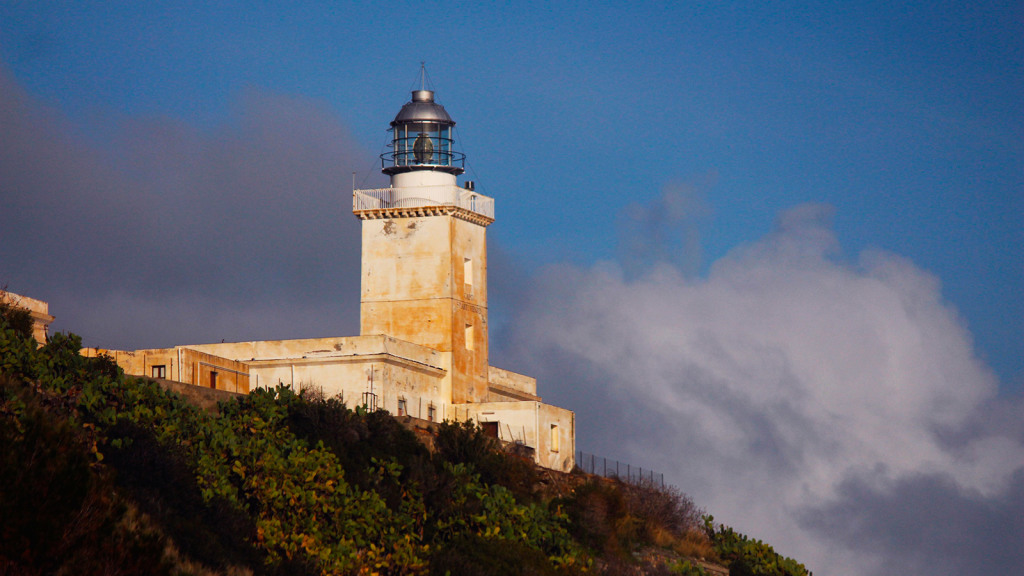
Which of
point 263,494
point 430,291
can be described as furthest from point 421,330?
point 263,494

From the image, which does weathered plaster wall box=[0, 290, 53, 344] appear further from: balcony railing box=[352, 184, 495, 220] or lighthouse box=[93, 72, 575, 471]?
balcony railing box=[352, 184, 495, 220]

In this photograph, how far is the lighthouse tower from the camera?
4594cm

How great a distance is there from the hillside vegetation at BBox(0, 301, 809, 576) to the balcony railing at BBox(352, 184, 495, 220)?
28.0 feet

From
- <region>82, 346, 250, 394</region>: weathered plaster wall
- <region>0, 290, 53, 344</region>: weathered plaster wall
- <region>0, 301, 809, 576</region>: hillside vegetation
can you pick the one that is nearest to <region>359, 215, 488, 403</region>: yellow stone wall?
<region>0, 301, 809, 576</region>: hillside vegetation

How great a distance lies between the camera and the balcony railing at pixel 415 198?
47.0 m

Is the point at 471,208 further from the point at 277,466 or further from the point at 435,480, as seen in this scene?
the point at 277,466

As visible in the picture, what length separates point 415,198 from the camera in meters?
47.1

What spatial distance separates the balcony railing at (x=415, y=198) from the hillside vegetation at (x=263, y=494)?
853 cm

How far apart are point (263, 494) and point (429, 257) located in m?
18.0

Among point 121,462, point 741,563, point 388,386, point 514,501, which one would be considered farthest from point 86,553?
point 741,563

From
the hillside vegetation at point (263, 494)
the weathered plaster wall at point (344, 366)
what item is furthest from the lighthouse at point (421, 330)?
the hillside vegetation at point (263, 494)

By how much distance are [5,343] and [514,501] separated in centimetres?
1344

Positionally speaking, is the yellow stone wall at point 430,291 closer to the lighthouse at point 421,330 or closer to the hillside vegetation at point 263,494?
the lighthouse at point 421,330

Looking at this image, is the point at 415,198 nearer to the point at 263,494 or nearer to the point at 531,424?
the point at 531,424
